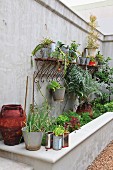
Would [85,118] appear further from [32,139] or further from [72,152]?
[32,139]

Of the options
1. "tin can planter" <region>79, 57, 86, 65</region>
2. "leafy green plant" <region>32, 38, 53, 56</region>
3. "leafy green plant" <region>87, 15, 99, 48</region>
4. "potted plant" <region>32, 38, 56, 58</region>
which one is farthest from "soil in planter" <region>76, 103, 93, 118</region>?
"leafy green plant" <region>32, 38, 53, 56</region>

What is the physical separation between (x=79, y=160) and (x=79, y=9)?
5536 millimetres

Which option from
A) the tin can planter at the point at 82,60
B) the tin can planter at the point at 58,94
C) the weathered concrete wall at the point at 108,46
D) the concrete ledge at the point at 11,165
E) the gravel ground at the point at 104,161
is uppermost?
the weathered concrete wall at the point at 108,46

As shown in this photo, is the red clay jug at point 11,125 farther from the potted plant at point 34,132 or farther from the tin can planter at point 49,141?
the tin can planter at point 49,141

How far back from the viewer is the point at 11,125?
2326 millimetres

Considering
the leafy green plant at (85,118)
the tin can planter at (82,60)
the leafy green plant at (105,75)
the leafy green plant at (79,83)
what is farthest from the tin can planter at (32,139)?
the leafy green plant at (105,75)

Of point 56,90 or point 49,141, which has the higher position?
point 56,90

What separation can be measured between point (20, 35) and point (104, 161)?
7.67 ft

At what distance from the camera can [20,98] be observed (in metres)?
2.92

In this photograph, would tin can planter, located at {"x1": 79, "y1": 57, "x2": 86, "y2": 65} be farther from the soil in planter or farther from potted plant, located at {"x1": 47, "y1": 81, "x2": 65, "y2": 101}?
potted plant, located at {"x1": 47, "y1": 81, "x2": 65, "y2": 101}

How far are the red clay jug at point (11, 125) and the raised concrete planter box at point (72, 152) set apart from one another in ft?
0.30

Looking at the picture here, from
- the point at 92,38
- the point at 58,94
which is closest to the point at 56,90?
the point at 58,94

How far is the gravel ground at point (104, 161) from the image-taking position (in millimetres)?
2977

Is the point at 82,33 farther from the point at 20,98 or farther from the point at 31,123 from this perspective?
the point at 31,123
